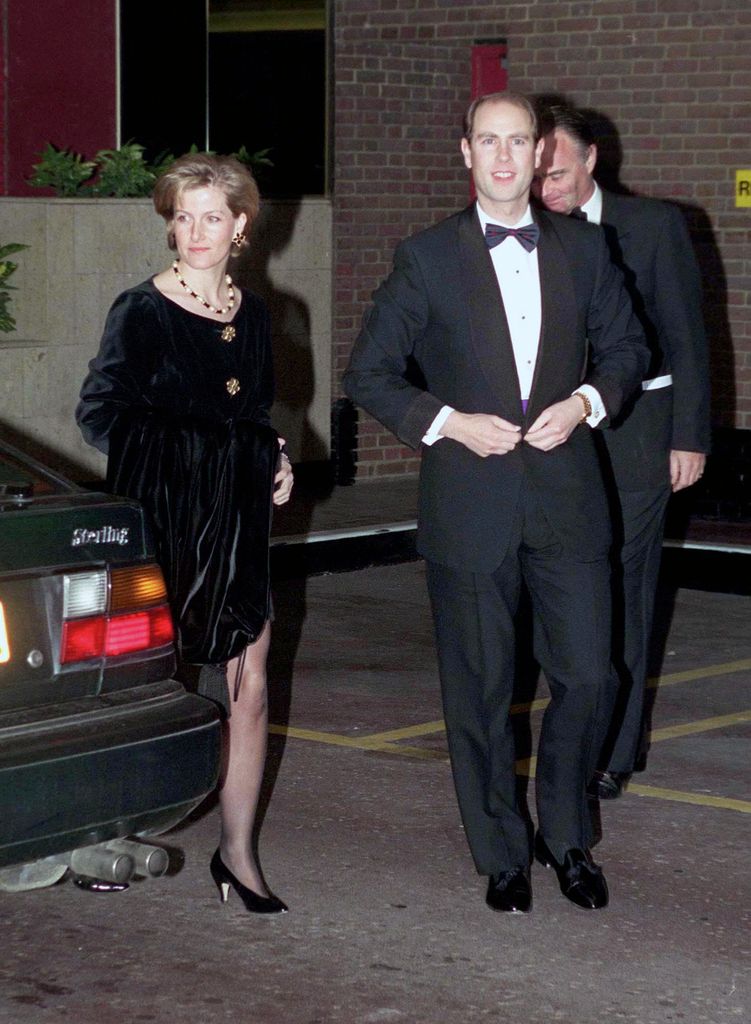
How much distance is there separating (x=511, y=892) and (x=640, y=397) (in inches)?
73.9

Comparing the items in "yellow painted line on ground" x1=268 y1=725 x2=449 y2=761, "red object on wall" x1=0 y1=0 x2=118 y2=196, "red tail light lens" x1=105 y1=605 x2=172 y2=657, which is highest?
"red object on wall" x1=0 y1=0 x2=118 y2=196

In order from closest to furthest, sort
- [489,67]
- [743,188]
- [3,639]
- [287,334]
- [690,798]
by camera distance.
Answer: [3,639] < [690,798] < [743,188] < [287,334] < [489,67]

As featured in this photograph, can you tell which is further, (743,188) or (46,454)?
(743,188)

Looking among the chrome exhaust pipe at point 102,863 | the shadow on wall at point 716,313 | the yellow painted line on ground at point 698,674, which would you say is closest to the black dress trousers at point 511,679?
the chrome exhaust pipe at point 102,863

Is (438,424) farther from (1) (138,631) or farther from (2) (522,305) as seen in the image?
(1) (138,631)

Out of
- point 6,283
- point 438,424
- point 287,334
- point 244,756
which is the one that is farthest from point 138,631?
point 287,334

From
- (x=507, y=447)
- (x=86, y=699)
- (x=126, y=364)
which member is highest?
(x=126, y=364)

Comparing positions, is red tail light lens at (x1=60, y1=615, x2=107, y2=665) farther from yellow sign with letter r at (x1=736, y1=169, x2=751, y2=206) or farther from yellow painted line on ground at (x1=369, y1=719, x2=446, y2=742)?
yellow sign with letter r at (x1=736, y1=169, x2=751, y2=206)

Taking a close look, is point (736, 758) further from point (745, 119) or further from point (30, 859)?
point (745, 119)

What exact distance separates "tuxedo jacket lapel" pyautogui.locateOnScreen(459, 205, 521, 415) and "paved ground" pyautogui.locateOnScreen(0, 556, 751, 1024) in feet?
4.57

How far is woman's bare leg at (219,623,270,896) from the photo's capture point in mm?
5059

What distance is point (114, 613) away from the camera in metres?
4.45

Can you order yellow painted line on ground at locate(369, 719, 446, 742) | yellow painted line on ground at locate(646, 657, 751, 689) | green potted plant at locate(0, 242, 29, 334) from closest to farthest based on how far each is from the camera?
1. yellow painted line on ground at locate(369, 719, 446, 742)
2. yellow painted line on ground at locate(646, 657, 751, 689)
3. green potted plant at locate(0, 242, 29, 334)

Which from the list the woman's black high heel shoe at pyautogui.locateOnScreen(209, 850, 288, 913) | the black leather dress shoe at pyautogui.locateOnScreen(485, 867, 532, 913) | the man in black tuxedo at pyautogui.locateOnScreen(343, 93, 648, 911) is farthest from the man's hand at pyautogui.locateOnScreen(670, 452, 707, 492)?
the woman's black high heel shoe at pyautogui.locateOnScreen(209, 850, 288, 913)
